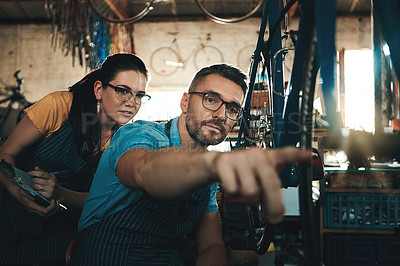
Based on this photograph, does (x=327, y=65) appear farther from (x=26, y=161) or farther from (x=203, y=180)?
(x=26, y=161)

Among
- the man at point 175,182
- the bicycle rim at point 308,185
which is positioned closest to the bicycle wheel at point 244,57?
the man at point 175,182

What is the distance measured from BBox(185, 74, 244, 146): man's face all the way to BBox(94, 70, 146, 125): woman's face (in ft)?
1.40

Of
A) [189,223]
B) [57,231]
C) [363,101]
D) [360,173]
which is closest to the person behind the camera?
[189,223]

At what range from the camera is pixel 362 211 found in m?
2.42

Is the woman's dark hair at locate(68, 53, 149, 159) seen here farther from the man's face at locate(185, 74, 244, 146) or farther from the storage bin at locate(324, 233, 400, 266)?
the storage bin at locate(324, 233, 400, 266)

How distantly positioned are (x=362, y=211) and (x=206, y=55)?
14.9ft

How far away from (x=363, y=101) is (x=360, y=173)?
3.51 metres

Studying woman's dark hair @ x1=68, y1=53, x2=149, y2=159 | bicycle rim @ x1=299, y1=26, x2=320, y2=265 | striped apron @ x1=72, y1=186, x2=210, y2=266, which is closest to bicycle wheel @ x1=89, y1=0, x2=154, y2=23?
woman's dark hair @ x1=68, y1=53, x2=149, y2=159

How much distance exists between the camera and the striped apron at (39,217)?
169 centimetres

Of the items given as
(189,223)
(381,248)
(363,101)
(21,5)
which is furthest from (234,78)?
(21,5)

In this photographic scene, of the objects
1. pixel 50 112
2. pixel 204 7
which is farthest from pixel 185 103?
pixel 204 7

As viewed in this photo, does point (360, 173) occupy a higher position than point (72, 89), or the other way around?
point (72, 89)

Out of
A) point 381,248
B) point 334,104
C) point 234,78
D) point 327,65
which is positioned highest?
point 234,78

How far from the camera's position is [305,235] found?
2.73ft
